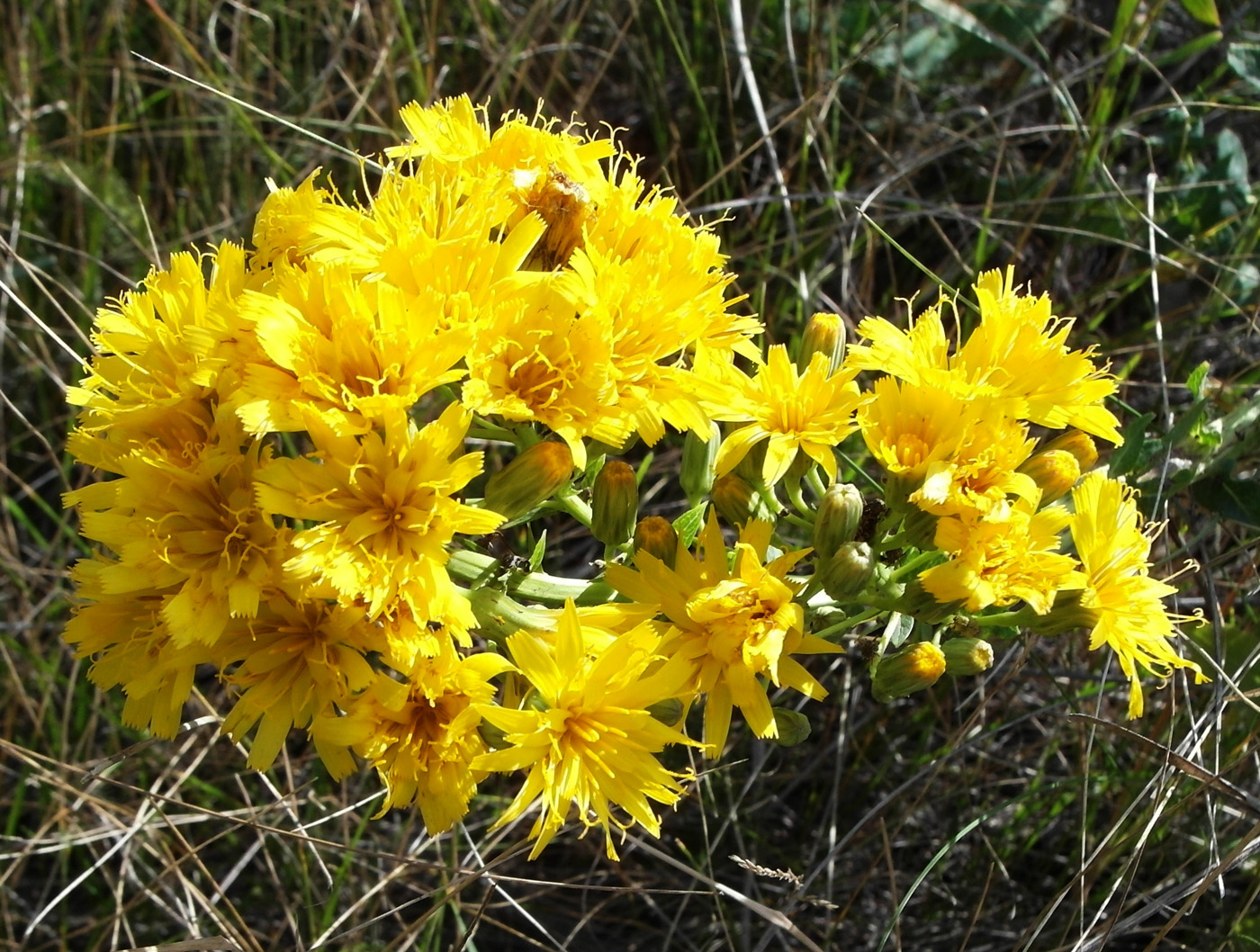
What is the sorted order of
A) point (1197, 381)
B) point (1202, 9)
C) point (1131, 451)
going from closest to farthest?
point (1131, 451) → point (1197, 381) → point (1202, 9)

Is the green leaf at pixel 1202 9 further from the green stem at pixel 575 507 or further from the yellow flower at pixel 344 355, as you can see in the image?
the yellow flower at pixel 344 355

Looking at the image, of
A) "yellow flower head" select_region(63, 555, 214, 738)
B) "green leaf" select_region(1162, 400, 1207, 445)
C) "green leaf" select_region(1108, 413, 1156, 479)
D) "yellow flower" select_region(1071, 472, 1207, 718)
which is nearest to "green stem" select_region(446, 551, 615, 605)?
"yellow flower head" select_region(63, 555, 214, 738)

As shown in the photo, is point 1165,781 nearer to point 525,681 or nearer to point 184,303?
point 525,681

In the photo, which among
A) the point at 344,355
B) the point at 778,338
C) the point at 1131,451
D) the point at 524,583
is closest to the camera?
the point at 344,355

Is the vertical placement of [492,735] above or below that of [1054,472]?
below

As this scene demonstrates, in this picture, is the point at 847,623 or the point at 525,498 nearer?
the point at 525,498

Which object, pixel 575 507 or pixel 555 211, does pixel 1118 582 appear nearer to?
pixel 575 507

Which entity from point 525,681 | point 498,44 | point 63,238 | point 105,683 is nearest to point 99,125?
point 63,238

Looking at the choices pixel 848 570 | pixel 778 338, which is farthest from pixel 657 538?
pixel 778 338
